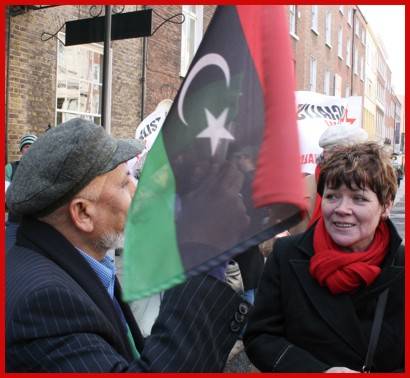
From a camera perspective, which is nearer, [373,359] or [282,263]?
[373,359]

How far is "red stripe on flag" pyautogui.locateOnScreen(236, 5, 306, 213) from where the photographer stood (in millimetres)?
1043

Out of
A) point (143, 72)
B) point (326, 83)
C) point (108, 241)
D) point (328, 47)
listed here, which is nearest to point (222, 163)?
point (108, 241)

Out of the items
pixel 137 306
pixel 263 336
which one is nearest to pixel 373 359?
pixel 263 336

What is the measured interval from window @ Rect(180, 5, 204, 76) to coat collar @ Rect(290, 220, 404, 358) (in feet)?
38.3

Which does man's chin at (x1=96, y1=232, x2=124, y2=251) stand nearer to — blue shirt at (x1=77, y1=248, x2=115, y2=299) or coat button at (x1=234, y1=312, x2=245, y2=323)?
blue shirt at (x1=77, y1=248, x2=115, y2=299)

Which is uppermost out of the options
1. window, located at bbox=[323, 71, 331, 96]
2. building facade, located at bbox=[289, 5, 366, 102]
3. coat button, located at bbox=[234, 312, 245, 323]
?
building facade, located at bbox=[289, 5, 366, 102]

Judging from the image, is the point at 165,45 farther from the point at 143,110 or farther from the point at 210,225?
the point at 210,225

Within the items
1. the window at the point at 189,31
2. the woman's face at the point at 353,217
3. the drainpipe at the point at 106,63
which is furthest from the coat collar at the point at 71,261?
the window at the point at 189,31

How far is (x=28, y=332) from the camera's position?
4.60 ft

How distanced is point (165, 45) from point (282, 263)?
432 inches

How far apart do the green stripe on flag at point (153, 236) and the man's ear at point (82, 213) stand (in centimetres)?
52

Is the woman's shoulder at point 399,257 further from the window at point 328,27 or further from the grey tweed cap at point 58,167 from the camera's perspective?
the window at point 328,27

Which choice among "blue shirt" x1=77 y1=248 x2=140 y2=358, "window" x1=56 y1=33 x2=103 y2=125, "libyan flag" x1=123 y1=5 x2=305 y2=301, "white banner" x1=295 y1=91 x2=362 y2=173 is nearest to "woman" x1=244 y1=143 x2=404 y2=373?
"blue shirt" x1=77 y1=248 x2=140 y2=358

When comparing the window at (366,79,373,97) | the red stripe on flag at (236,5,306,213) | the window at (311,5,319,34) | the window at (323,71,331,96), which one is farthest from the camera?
the window at (366,79,373,97)
